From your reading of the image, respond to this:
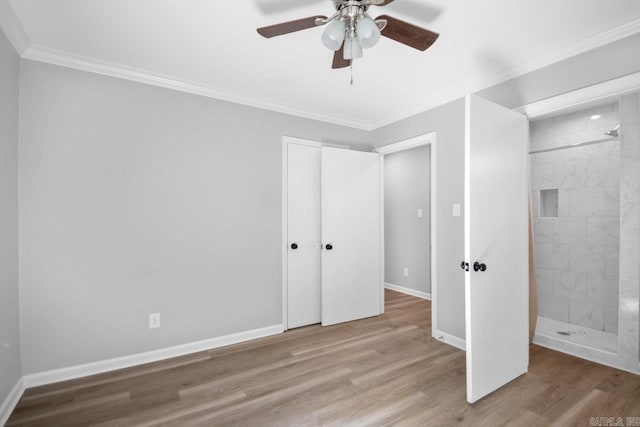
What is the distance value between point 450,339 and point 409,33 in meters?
2.75

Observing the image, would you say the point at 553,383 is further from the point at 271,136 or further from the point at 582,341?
the point at 271,136

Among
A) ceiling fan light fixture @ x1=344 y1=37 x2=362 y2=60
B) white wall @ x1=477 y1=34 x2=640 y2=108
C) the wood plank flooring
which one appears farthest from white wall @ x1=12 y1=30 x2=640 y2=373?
ceiling fan light fixture @ x1=344 y1=37 x2=362 y2=60

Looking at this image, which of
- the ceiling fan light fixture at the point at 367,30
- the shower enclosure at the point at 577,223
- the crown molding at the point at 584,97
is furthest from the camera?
the shower enclosure at the point at 577,223

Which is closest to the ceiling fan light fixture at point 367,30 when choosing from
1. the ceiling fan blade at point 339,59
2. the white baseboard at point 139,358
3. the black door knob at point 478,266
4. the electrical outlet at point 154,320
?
the ceiling fan blade at point 339,59

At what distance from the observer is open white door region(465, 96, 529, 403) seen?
6.71 ft

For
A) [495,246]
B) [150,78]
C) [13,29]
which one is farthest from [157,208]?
[495,246]

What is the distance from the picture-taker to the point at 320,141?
3674 millimetres

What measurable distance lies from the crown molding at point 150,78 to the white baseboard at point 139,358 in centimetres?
236

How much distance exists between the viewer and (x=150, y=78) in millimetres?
2645

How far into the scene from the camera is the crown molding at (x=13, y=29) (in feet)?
6.04

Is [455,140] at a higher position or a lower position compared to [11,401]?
higher

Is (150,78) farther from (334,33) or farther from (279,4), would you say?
(334,33)

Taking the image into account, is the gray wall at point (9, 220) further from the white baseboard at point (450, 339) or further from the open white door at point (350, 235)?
the white baseboard at point (450, 339)

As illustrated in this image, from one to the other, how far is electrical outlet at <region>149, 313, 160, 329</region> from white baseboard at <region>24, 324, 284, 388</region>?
216 millimetres
